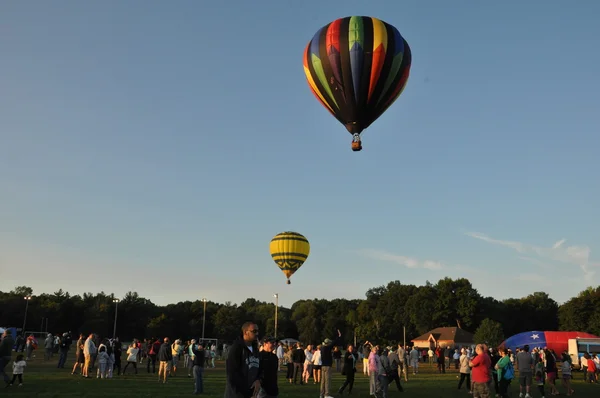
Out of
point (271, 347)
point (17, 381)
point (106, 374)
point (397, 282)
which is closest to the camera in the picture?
point (271, 347)

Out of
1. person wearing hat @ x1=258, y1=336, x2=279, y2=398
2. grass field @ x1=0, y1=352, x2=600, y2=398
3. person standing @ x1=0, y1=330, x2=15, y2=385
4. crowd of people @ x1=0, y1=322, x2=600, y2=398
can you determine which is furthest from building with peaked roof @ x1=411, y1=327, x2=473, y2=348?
person wearing hat @ x1=258, y1=336, x2=279, y2=398

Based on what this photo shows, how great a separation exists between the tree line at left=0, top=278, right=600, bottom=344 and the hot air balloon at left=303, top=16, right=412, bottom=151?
189 ft

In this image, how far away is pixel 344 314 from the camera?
118 metres

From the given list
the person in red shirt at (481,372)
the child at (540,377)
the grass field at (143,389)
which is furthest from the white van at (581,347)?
the person in red shirt at (481,372)

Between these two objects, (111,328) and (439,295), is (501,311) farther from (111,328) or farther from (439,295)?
(111,328)

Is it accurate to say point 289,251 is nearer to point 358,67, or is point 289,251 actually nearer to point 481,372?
point 358,67

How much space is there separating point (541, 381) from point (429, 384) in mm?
5465

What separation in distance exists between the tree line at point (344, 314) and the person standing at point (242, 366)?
7369 cm

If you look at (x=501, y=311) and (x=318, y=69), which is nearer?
(x=318, y=69)

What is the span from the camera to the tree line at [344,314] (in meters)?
92.1

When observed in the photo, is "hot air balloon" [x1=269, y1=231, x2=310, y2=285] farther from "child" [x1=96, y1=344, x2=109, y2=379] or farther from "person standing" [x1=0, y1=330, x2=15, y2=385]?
"person standing" [x1=0, y1=330, x2=15, y2=385]

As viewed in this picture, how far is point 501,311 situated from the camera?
98000mm

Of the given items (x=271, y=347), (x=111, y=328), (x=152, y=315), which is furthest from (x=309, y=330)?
(x=271, y=347)

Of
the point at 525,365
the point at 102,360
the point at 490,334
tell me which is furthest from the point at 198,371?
the point at 490,334
